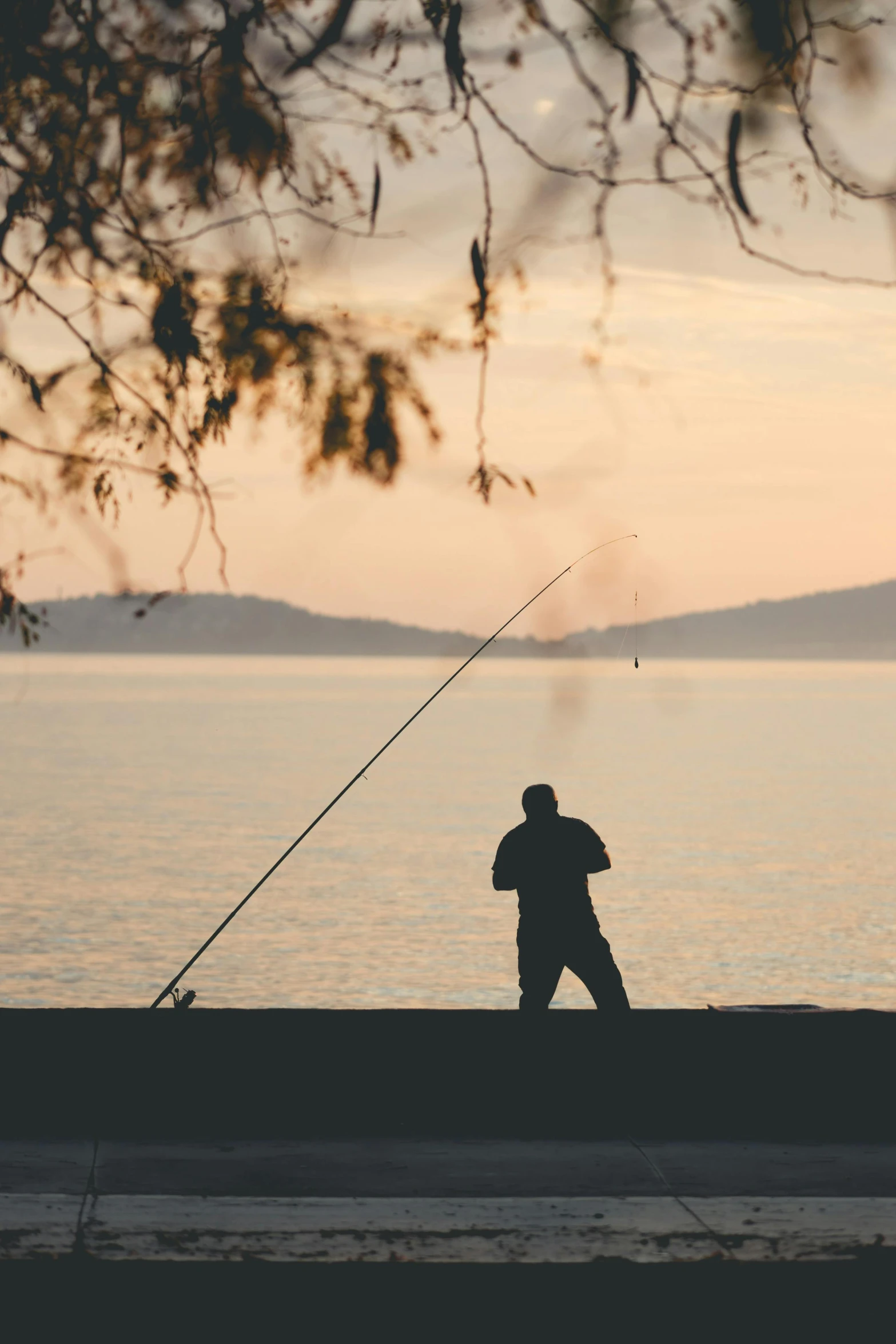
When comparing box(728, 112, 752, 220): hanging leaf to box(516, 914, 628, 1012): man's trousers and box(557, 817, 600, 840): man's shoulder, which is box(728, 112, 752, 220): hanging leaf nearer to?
box(557, 817, 600, 840): man's shoulder

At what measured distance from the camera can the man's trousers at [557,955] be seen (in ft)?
27.6

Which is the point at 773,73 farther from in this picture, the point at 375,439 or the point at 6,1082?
the point at 6,1082

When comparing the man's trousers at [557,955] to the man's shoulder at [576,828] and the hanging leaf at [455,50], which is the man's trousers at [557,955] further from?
the hanging leaf at [455,50]

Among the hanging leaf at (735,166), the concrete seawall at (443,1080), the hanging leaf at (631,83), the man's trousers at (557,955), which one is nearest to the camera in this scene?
the hanging leaf at (735,166)

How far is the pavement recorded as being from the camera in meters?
5.50

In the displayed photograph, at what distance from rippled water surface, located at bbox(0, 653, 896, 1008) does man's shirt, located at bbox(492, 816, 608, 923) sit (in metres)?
1.71

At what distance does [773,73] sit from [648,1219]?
145 inches

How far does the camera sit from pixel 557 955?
8500mm

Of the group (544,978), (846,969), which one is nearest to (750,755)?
(846,969)

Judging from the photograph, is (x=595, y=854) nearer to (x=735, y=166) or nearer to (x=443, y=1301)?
(x=443, y=1301)

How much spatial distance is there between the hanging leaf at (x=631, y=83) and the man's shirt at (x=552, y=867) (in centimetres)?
380

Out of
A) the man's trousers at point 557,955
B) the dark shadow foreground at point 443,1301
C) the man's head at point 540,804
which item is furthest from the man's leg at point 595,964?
the dark shadow foreground at point 443,1301

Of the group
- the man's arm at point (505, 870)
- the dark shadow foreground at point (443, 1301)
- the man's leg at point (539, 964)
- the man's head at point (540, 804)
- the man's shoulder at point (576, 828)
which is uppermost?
the man's head at point (540, 804)

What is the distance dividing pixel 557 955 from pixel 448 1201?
2417mm
